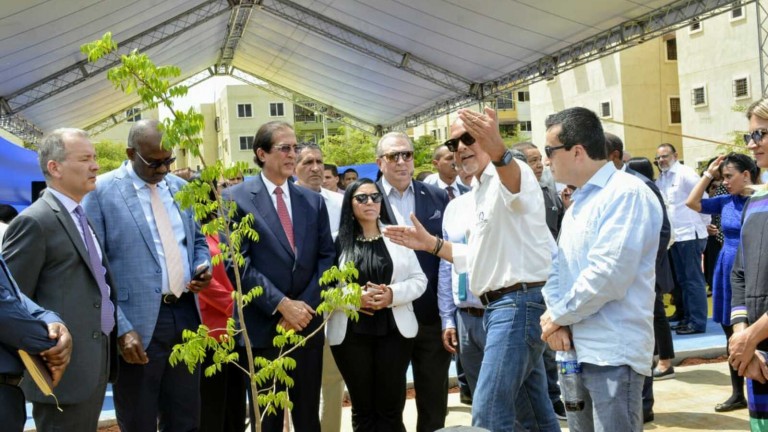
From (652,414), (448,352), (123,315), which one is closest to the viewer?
(123,315)

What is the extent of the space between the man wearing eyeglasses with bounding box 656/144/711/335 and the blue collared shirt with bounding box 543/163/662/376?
21.8 ft

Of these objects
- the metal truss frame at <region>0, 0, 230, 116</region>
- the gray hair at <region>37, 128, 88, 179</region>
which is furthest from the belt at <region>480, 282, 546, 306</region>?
the metal truss frame at <region>0, 0, 230, 116</region>

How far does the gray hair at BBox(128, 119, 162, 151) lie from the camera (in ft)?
17.0

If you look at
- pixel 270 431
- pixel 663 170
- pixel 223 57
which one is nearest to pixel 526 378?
pixel 270 431

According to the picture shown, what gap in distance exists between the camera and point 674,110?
3938 cm

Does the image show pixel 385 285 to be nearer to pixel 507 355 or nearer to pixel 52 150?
pixel 507 355

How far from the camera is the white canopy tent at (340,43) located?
16.5m

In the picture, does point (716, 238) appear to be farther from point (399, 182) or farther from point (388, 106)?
point (388, 106)

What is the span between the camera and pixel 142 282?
16.7 feet

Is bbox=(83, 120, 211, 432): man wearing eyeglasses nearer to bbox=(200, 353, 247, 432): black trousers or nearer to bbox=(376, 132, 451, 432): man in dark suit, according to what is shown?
bbox=(200, 353, 247, 432): black trousers

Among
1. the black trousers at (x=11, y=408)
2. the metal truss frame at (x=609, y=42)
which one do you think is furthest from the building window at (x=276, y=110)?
the black trousers at (x=11, y=408)

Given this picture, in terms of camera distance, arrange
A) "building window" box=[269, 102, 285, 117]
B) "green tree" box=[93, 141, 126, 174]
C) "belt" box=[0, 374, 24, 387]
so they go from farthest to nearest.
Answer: "building window" box=[269, 102, 285, 117]
"green tree" box=[93, 141, 126, 174]
"belt" box=[0, 374, 24, 387]

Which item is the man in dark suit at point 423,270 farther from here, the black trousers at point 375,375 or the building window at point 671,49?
the building window at point 671,49

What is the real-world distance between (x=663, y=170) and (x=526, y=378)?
8020 millimetres
